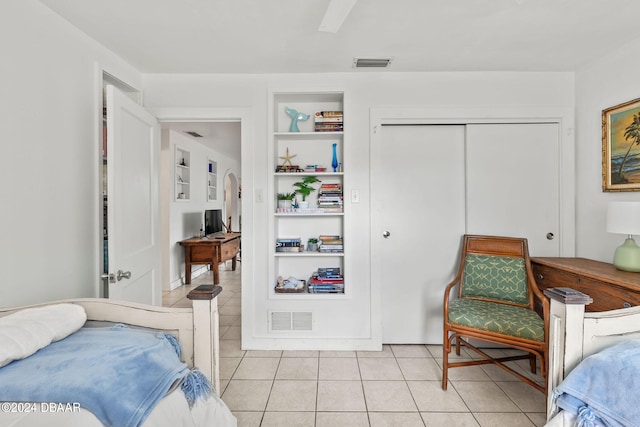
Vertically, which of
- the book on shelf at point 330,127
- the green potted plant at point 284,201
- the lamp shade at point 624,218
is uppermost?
the book on shelf at point 330,127

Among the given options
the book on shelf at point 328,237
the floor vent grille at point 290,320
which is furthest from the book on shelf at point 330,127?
the floor vent grille at point 290,320

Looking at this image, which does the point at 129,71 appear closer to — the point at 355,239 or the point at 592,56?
the point at 355,239

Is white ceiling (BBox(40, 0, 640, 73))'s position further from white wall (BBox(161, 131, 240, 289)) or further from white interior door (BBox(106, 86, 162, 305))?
white wall (BBox(161, 131, 240, 289))

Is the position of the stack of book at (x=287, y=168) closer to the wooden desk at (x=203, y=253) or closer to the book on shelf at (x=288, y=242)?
the book on shelf at (x=288, y=242)

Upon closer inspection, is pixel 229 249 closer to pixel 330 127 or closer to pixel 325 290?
pixel 325 290

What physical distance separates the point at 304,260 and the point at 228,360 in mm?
1023

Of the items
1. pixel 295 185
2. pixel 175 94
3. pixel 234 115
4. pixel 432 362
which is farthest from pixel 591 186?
pixel 175 94

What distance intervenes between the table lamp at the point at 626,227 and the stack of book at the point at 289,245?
2.16m

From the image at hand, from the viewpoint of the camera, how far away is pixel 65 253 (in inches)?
71.4

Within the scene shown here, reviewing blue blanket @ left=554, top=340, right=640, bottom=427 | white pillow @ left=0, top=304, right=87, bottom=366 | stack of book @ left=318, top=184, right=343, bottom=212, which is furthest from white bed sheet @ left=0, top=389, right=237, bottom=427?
stack of book @ left=318, top=184, right=343, bottom=212

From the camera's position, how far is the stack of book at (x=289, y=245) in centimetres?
266

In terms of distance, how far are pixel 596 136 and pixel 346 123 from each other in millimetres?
1919

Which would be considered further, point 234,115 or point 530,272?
point 234,115

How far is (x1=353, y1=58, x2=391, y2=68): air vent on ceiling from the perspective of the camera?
2340mm
